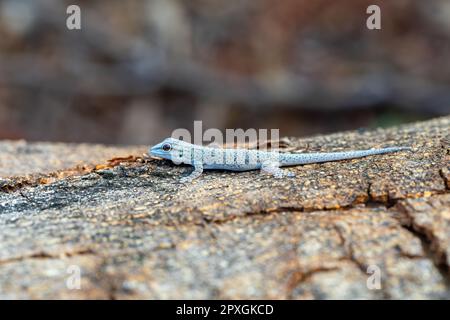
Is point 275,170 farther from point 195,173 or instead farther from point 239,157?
point 195,173

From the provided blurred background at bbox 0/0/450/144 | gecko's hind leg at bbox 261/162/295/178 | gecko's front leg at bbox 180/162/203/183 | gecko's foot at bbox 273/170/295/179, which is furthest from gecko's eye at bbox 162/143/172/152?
blurred background at bbox 0/0/450/144

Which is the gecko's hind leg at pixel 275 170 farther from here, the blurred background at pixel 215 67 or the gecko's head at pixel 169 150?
the blurred background at pixel 215 67

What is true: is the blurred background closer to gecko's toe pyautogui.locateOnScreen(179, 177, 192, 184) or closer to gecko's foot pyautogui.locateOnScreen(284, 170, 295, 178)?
gecko's toe pyautogui.locateOnScreen(179, 177, 192, 184)

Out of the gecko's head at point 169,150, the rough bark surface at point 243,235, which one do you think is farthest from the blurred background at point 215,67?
the rough bark surface at point 243,235

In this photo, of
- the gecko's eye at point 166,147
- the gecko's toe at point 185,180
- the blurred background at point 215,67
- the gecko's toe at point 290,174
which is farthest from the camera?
the blurred background at point 215,67

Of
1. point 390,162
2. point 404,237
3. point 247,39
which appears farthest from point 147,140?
point 404,237

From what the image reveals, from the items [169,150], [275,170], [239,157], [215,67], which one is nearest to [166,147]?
[169,150]

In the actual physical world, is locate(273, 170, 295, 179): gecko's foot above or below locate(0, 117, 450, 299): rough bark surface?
above
